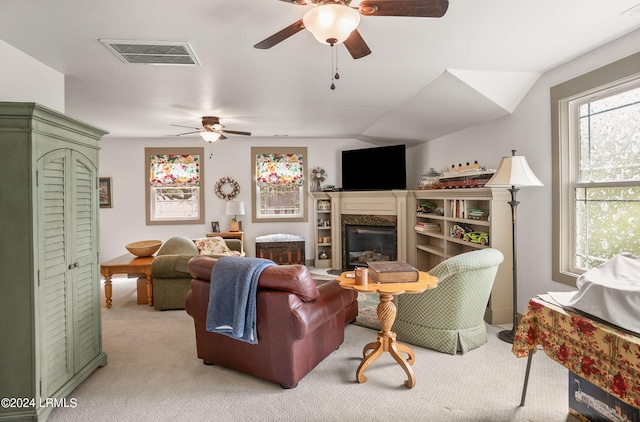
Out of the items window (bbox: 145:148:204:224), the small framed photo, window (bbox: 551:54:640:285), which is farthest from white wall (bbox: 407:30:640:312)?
the small framed photo

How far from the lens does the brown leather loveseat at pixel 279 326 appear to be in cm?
225

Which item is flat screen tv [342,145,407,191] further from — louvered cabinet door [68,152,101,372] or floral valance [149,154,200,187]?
louvered cabinet door [68,152,101,372]

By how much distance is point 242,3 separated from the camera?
202cm

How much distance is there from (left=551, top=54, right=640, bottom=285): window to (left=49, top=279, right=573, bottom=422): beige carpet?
104 centimetres

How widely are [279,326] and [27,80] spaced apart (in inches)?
108

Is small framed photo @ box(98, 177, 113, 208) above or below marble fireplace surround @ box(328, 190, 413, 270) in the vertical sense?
above

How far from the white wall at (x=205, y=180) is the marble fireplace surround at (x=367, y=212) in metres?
0.62

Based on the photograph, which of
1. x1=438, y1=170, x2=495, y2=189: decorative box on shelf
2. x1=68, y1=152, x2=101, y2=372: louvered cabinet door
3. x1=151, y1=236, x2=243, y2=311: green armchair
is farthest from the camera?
x1=151, y1=236, x2=243, y2=311: green armchair

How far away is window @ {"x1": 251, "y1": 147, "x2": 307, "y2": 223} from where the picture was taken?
6449mm

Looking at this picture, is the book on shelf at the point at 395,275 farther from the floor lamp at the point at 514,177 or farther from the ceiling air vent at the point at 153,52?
the ceiling air vent at the point at 153,52

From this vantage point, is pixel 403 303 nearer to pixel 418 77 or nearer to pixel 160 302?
pixel 418 77

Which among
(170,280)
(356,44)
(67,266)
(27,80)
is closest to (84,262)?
(67,266)

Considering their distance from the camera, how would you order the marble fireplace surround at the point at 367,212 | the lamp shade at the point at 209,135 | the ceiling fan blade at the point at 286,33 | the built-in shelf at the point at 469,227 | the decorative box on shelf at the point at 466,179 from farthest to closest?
the marble fireplace surround at the point at 367,212
the lamp shade at the point at 209,135
the decorative box on shelf at the point at 466,179
the built-in shelf at the point at 469,227
the ceiling fan blade at the point at 286,33

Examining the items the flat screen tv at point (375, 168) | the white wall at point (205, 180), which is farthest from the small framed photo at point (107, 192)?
the flat screen tv at point (375, 168)
